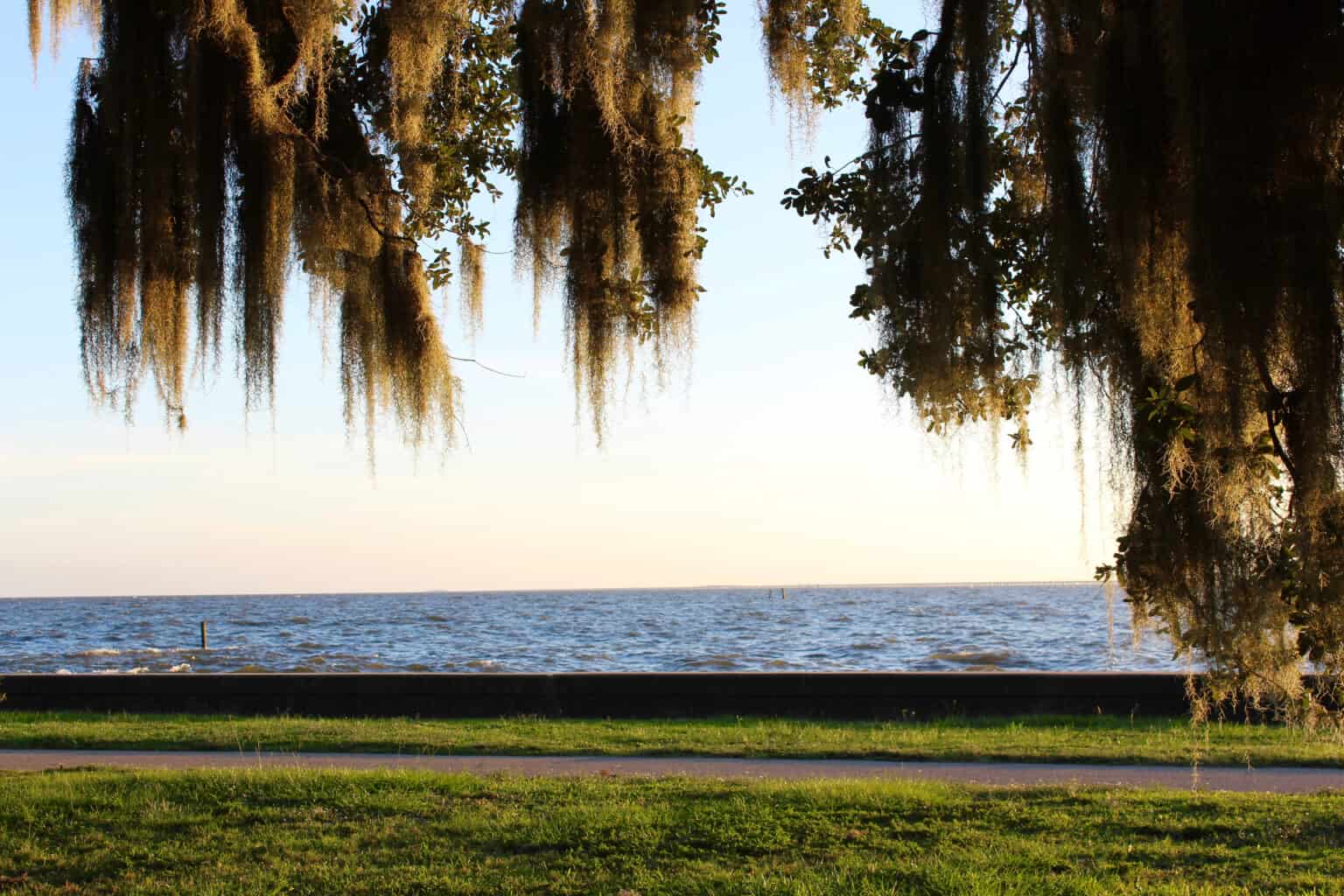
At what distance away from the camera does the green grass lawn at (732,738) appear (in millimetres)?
9133

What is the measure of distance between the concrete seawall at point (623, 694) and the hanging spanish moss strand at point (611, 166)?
8.44m

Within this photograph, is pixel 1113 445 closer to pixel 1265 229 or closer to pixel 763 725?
pixel 1265 229

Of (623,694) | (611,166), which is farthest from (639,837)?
(623,694)

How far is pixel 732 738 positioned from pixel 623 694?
109 inches

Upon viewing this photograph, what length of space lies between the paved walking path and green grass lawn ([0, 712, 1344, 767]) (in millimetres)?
259

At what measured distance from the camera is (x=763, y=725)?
11.1 metres

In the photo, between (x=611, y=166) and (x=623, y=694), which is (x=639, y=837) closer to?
(x=611, y=166)

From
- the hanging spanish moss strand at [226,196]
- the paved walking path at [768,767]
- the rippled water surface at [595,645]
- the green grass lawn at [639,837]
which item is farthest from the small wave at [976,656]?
the hanging spanish moss strand at [226,196]

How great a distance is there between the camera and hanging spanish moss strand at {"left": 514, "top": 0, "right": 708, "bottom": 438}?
4227mm

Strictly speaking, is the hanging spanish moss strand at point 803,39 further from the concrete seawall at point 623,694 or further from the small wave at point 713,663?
the small wave at point 713,663

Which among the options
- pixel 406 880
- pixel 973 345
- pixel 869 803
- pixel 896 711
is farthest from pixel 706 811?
pixel 896 711

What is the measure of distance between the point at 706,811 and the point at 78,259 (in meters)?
4.01

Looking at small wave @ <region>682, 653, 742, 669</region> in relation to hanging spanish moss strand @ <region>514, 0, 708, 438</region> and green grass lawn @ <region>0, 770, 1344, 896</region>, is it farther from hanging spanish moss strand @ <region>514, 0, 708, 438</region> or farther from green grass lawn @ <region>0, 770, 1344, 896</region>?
hanging spanish moss strand @ <region>514, 0, 708, 438</region>

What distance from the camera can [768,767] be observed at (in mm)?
8789
